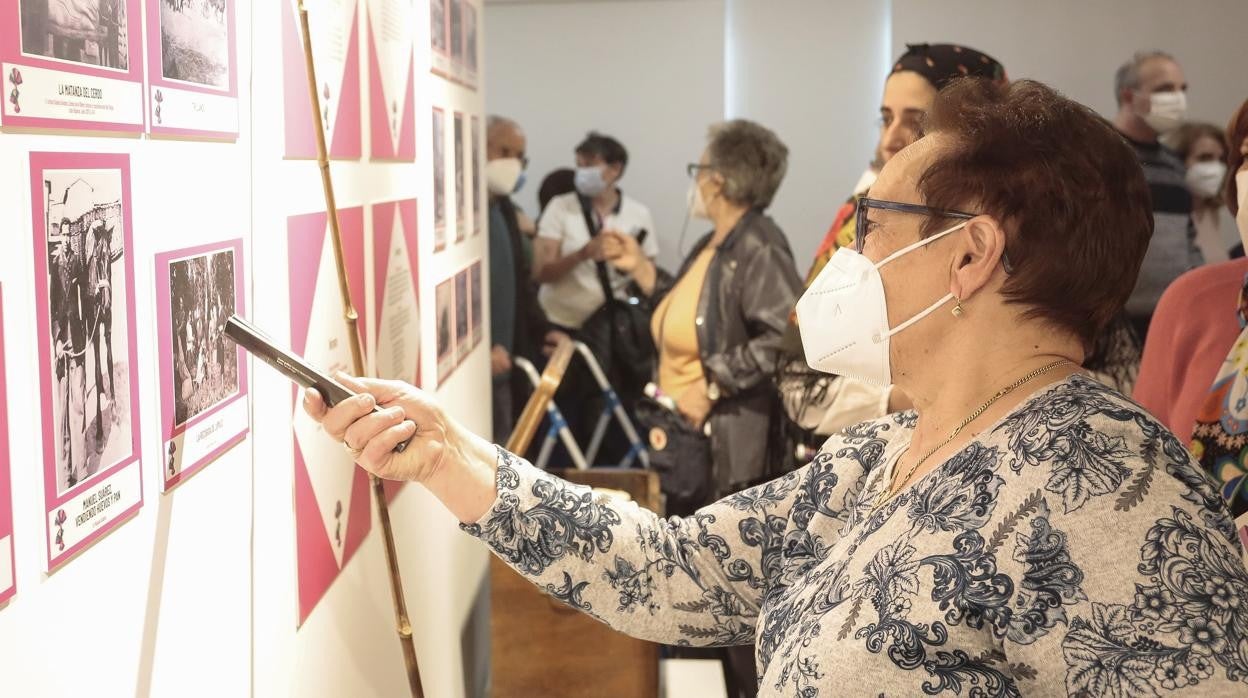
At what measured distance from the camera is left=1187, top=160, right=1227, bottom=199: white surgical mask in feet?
15.7

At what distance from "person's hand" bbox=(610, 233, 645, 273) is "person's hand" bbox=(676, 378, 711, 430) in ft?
4.59

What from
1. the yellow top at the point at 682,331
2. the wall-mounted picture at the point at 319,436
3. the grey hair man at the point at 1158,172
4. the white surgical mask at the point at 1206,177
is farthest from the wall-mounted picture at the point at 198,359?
the white surgical mask at the point at 1206,177

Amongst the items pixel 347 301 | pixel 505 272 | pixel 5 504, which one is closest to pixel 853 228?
pixel 347 301

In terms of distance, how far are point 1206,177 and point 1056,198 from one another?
4.16m

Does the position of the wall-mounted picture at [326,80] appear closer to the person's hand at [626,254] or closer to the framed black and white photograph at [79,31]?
the framed black and white photograph at [79,31]

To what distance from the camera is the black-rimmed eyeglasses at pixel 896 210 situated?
49.3 inches

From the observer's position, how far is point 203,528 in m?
1.28

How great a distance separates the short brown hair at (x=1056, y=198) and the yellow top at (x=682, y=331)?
245 centimetres

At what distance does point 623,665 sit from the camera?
2982mm

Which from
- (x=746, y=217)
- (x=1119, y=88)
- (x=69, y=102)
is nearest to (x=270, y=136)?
(x=69, y=102)

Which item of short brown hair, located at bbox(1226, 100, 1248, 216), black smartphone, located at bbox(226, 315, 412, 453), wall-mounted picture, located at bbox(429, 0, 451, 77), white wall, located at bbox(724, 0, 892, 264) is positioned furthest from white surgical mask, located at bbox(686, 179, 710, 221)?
white wall, located at bbox(724, 0, 892, 264)

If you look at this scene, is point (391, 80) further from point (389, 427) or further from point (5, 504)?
point (5, 504)

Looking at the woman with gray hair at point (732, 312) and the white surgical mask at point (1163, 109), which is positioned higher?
the white surgical mask at point (1163, 109)

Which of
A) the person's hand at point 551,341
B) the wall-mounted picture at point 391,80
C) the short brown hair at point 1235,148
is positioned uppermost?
the wall-mounted picture at point 391,80
